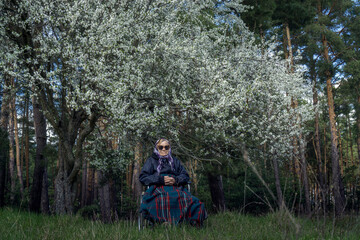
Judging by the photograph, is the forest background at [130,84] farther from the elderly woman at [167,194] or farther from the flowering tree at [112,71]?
the elderly woman at [167,194]

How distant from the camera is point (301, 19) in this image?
54.4 ft

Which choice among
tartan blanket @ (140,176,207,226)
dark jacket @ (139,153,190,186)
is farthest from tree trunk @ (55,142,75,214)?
tartan blanket @ (140,176,207,226)

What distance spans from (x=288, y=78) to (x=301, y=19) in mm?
7943

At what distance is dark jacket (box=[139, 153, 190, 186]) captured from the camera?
534 centimetres

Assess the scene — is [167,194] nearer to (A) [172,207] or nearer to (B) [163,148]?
(A) [172,207]

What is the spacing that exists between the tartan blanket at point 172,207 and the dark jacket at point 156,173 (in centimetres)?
22

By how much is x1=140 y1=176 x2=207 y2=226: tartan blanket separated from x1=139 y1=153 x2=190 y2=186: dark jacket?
0.22 meters

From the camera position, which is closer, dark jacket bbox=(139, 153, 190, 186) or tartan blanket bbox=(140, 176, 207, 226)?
tartan blanket bbox=(140, 176, 207, 226)

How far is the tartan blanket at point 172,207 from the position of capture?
4.90 metres

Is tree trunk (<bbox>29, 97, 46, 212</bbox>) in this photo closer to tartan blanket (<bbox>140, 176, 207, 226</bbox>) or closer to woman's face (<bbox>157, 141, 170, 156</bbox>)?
woman's face (<bbox>157, 141, 170, 156</bbox>)

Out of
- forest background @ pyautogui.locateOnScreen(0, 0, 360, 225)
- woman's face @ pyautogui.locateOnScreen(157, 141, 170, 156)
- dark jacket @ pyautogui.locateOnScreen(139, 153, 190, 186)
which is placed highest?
forest background @ pyautogui.locateOnScreen(0, 0, 360, 225)

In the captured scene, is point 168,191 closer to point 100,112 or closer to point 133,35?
point 100,112

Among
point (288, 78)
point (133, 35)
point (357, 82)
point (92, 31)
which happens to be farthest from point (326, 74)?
point (92, 31)

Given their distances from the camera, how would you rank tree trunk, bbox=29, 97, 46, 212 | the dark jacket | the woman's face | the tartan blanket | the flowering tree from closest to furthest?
the tartan blanket < the dark jacket < the woman's face < the flowering tree < tree trunk, bbox=29, 97, 46, 212
